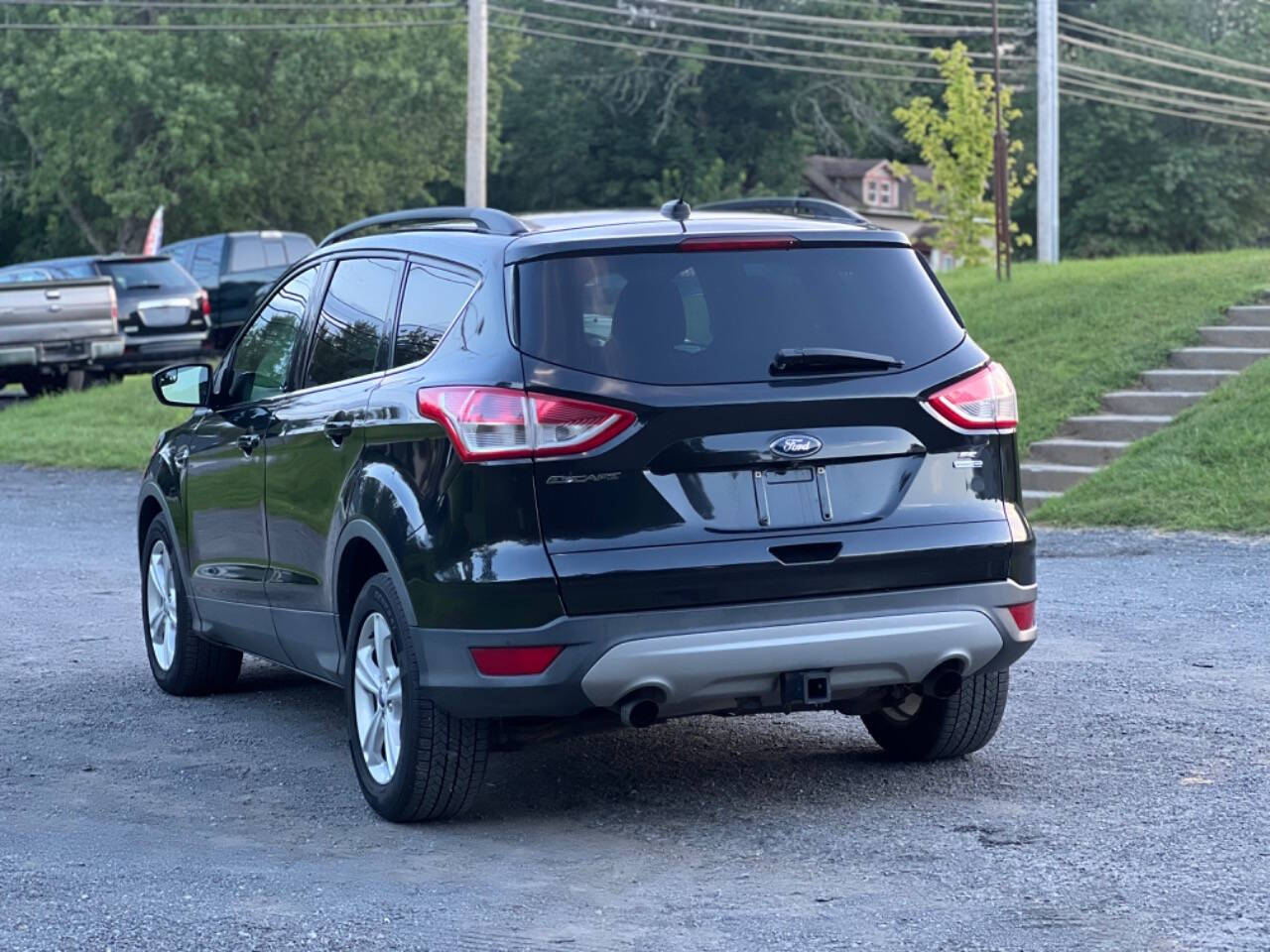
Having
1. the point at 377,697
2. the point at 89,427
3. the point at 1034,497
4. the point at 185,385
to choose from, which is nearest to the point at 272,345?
the point at 185,385

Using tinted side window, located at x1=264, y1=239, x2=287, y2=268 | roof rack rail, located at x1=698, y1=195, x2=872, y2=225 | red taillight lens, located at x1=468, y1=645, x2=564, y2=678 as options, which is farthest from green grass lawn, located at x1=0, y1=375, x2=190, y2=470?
red taillight lens, located at x1=468, y1=645, x2=564, y2=678

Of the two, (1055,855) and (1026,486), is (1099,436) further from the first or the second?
(1055,855)

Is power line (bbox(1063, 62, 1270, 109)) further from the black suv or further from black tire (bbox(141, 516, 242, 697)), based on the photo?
the black suv

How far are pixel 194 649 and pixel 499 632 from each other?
10.4 ft

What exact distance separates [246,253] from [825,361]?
25.7 m

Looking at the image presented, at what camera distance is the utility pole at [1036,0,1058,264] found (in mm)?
30859

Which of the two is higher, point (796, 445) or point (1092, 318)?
point (796, 445)

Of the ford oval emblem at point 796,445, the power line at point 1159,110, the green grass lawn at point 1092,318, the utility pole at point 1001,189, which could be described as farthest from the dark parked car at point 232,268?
the power line at point 1159,110

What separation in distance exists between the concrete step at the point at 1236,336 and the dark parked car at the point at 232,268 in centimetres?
1639

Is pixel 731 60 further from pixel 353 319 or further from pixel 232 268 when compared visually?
pixel 353 319

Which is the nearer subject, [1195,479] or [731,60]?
[1195,479]

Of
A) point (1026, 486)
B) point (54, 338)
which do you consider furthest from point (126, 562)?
point (54, 338)

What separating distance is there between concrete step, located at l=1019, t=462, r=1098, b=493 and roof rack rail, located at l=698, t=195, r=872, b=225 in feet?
25.8

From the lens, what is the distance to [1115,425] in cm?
1534
